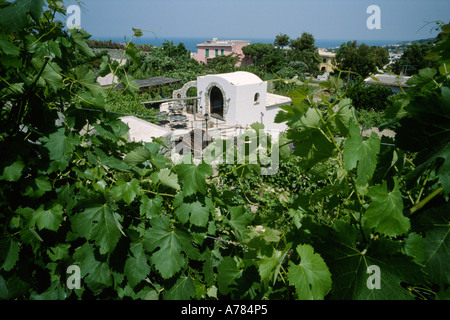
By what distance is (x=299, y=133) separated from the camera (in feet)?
3.45

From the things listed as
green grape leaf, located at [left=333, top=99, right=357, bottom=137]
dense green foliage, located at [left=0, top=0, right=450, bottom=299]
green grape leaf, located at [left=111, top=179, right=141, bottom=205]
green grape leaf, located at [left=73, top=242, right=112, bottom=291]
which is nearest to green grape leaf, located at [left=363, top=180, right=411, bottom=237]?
dense green foliage, located at [left=0, top=0, right=450, bottom=299]

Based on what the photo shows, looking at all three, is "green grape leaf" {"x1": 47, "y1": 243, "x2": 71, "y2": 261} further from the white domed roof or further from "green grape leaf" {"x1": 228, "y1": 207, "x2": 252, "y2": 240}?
the white domed roof

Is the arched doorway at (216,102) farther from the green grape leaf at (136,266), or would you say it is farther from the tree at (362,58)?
Result: the tree at (362,58)

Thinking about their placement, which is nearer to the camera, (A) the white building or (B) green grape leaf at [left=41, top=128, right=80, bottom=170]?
(B) green grape leaf at [left=41, top=128, right=80, bottom=170]

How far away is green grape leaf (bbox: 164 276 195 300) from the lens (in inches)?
46.6

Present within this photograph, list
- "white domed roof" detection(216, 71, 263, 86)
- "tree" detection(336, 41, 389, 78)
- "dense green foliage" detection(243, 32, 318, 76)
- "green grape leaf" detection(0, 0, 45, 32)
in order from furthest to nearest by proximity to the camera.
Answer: "dense green foliage" detection(243, 32, 318, 76) → "tree" detection(336, 41, 389, 78) → "white domed roof" detection(216, 71, 263, 86) → "green grape leaf" detection(0, 0, 45, 32)

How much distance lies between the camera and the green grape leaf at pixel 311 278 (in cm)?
82

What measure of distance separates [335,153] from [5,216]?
60.5 inches

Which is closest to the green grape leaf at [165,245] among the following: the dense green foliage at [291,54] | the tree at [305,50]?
the dense green foliage at [291,54]

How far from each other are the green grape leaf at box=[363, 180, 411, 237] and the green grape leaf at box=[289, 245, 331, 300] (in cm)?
20

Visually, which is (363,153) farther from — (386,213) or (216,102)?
(216,102)

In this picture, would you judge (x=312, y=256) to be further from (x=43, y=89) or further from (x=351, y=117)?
(x=43, y=89)

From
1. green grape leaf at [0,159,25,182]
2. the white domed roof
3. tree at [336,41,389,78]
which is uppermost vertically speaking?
tree at [336,41,389,78]

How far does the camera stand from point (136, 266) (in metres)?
1.17
